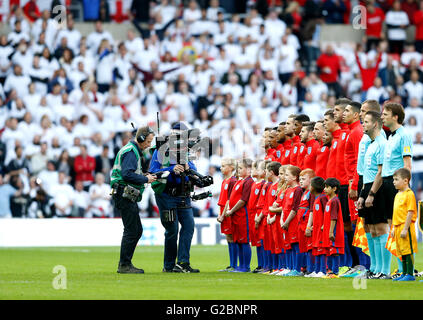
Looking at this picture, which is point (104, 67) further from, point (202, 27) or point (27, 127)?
point (202, 27)

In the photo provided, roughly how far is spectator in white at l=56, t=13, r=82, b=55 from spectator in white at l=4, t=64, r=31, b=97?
1845 mm

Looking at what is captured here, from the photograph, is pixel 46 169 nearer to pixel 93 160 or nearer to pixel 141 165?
pixel 93 160

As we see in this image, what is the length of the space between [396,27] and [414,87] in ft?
10.7

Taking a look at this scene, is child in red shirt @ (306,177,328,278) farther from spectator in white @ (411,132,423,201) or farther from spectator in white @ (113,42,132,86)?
spectator in white @ (113,42,132,86)

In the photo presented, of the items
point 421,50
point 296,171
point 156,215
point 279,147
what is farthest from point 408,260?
point 421,50

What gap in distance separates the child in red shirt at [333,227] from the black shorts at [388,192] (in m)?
0.76

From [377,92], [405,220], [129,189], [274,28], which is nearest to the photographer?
[405,220]

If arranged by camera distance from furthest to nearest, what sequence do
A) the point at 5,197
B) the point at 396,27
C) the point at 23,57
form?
the point at 396,27
the point at 23,57
the point at 5,197

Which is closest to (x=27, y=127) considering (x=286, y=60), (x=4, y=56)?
(x=4, y=56)

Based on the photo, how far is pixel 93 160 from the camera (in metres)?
25.1

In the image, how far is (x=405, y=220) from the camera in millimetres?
12781

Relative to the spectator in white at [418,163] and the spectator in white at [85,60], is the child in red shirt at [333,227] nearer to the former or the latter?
the spectator in white at [418,163]

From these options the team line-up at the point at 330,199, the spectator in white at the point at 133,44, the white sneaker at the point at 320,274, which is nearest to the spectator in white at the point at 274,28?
the spectator in white at the point at 133,44

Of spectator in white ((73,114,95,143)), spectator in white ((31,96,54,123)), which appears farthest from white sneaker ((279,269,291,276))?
spectator in white ((31,96,54,123))
